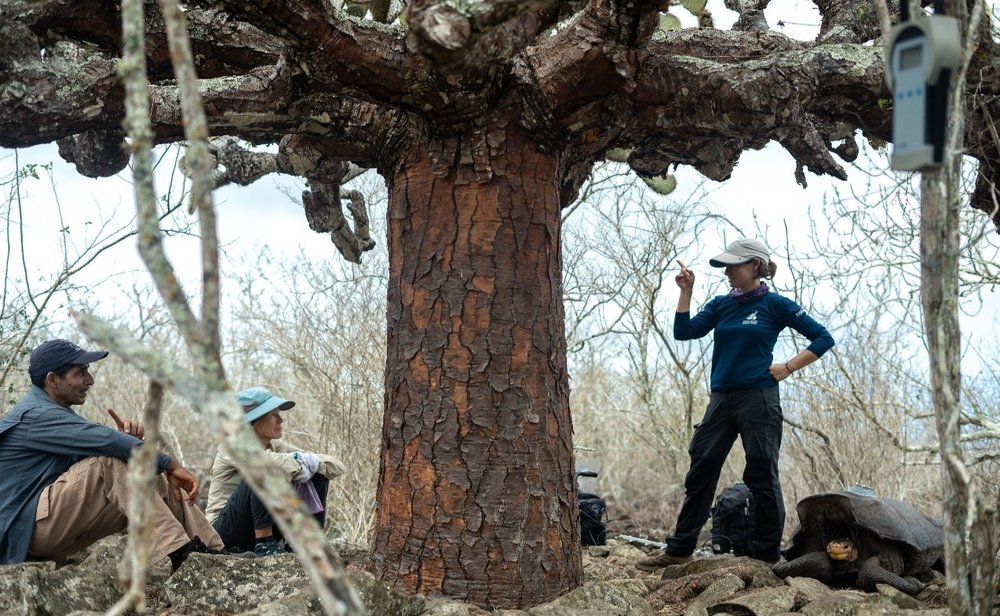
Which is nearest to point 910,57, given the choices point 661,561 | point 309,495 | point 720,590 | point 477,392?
point 477,392

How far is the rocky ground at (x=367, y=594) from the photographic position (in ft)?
11.8

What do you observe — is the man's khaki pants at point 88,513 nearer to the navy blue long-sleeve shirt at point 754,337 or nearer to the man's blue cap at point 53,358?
the man's blue cap at point 53,358

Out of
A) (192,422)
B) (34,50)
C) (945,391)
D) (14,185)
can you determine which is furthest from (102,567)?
(192,422)

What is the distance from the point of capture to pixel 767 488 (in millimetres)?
5156

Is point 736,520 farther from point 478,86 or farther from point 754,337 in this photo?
point 478,86

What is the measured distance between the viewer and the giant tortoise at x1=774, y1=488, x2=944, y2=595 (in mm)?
4727

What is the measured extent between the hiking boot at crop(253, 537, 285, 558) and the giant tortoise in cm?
277

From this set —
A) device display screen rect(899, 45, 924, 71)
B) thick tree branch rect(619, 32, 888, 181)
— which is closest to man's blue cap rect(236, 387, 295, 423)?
thick tree branch rect(619, 32, 888, 181)

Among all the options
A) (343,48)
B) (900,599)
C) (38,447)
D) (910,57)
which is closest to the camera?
(910,57)

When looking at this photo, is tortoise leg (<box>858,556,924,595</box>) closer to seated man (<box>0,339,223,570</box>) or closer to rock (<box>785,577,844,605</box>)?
rock (<box>785,577,844,605</box>)

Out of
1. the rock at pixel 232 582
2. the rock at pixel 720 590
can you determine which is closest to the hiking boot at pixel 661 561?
the rock at pixel 720 590

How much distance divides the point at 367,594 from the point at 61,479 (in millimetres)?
1988

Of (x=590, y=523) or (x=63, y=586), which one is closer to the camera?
(x=63, y=586)

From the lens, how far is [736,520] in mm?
5812
